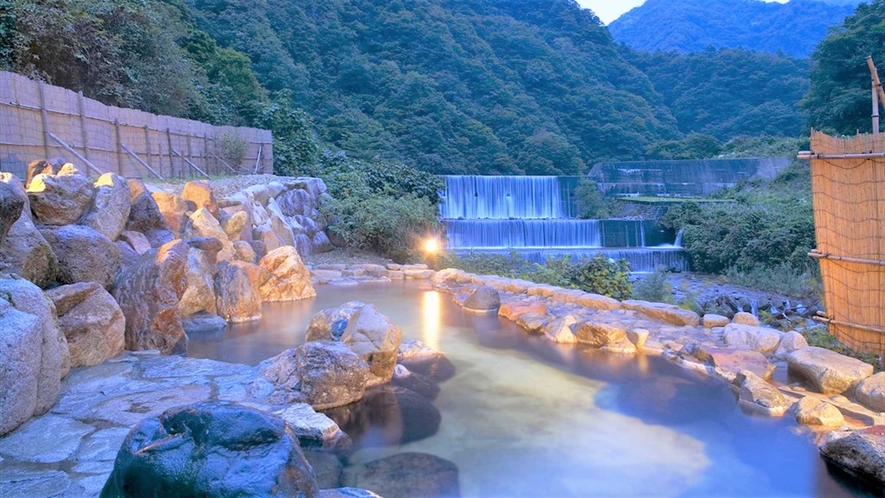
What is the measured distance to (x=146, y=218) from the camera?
6.39 metres

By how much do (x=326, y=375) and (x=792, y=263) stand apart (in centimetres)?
1212

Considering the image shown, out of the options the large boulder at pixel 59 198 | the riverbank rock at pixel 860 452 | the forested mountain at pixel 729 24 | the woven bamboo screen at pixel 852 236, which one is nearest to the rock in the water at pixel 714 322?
the woven bamboo screen at pixel 852 236

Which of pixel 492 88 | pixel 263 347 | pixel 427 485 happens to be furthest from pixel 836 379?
pixel 492 88

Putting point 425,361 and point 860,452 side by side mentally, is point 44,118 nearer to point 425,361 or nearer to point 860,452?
point 425,361

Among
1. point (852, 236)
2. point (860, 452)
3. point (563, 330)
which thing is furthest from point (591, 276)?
point (860, 452)

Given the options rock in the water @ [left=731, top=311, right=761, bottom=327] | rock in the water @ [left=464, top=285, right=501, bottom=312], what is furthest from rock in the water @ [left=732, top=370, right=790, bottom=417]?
rock in the water @ [left=464, top=285, right=501, bottom=312]

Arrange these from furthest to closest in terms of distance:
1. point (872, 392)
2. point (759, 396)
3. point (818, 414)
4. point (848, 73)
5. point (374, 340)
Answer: point (848, 73)
point (374, 340)
point (759, 396)
point (872, 392)
point (818, 414)

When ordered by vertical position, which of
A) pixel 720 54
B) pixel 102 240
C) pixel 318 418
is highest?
pixel 720 54

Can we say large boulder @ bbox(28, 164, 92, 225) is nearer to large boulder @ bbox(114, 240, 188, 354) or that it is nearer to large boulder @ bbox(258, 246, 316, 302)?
large boulder @ bbox(114, 240, 188, 354)

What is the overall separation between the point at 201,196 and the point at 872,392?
25.0 feet

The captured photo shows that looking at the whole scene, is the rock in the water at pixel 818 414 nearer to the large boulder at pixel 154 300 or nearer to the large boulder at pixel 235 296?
the large boulder at pixel 154 300

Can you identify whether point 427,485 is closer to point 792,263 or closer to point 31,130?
point 31,130

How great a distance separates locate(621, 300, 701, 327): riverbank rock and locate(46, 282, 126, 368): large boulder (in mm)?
4874

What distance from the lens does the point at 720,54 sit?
36750mm
